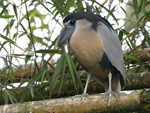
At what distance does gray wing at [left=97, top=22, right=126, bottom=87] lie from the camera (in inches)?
69.0

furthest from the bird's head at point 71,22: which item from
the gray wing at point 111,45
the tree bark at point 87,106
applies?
the tree bark at point 87,106

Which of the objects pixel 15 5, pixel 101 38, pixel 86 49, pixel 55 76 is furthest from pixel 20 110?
pixel 15 5

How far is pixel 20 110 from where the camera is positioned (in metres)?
1.35

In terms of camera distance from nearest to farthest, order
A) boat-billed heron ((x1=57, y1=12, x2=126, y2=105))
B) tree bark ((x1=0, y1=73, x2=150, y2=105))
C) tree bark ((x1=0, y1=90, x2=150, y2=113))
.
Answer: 1. tree bark ((x1=0, y1=90, x2=150, y2=113))
2. boat-billed heron ((x1=57, y1=12, x2=126, y2=105))
3. tree bark ((x1=0, y1=73, x2=150, y2=105))

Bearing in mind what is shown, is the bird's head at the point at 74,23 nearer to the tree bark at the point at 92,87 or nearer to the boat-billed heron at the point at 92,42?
the boat-billed heron at the point at 92,42

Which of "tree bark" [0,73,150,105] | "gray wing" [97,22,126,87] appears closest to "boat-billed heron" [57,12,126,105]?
"gray wing" [97,22,126,87]

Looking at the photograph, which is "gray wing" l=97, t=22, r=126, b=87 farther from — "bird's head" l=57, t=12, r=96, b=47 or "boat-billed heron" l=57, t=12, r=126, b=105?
"bird's head" l=57, t=12, r=96, b=47

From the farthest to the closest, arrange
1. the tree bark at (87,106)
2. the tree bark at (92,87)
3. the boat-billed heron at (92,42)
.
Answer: the tree bark at (92,87)
the boat-billed heron at (92,42)
the tree bark at (87,106)

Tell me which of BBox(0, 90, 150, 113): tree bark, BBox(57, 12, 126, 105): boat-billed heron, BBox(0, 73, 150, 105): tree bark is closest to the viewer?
BBox(0, 90, 150, 113): tree bark

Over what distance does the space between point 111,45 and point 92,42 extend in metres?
0.20

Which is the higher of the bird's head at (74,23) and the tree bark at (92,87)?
the bird's head at (74,23)

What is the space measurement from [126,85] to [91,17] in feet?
2.34

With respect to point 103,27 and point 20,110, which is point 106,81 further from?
point 20,110

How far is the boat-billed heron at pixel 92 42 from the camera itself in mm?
1695
